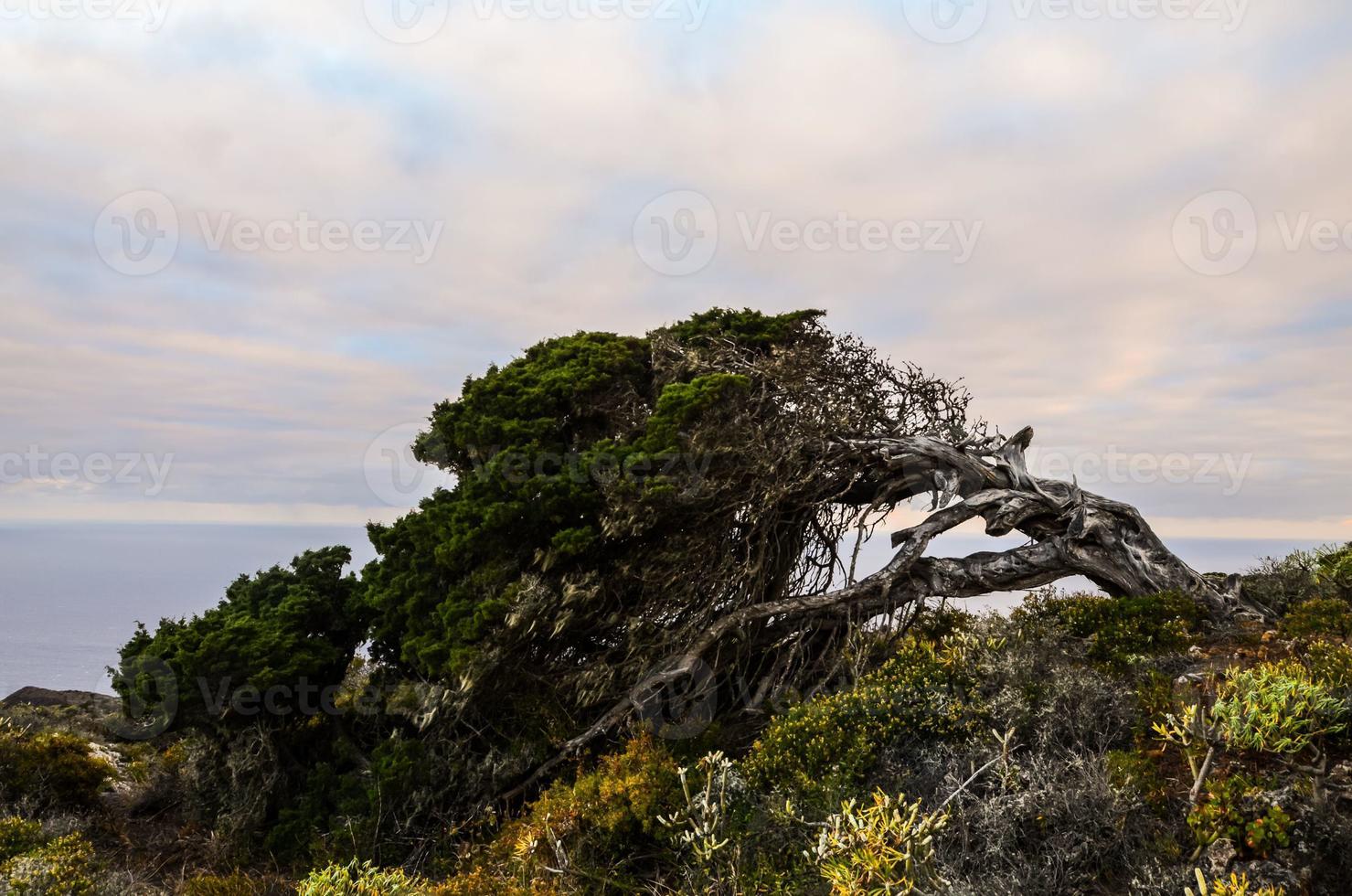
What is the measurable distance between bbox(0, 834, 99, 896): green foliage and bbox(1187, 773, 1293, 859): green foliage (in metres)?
8.31

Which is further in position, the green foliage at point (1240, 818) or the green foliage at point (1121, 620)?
the green foliage at point (1121, 620)

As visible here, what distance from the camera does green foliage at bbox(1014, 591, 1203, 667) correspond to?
8.66m

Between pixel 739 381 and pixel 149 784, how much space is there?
8.71 metres

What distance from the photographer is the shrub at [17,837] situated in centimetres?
814

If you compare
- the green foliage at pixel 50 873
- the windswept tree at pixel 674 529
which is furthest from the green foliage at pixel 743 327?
the green foliage at pixel 50 873

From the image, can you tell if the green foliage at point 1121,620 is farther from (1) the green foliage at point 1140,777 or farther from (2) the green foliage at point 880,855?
(2) the green foliage at point 880,855

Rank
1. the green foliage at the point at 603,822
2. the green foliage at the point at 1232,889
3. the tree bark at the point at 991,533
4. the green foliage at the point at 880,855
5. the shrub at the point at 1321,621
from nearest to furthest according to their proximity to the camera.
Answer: the green foliage at the point at 1232,889
the green foliage at the point at 880,855
the green foliage at the point at 603,822
the shrub at the point at 1321,621
the tree bark at the point at 991,533

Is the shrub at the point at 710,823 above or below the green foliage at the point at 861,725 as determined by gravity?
below

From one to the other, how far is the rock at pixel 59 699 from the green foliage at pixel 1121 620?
16.4 m

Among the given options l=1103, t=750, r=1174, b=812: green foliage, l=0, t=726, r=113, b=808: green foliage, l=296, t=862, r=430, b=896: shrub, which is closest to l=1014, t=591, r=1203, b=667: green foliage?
l=1103, t=750, r=1174, b=812: green foliage

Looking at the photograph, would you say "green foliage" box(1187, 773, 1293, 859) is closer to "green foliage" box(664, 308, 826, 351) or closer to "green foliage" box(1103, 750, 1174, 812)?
"green foliage" box(1103, 750, 1174, 812)

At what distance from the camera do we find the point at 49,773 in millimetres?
10211

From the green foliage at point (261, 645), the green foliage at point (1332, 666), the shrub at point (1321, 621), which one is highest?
the green foliage at point (261, 645)

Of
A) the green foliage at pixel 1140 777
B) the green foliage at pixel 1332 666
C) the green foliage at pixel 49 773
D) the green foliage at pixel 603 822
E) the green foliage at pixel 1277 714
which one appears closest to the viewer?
the green foliage at pixel 1277 714
